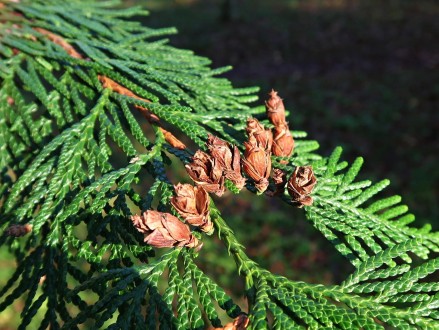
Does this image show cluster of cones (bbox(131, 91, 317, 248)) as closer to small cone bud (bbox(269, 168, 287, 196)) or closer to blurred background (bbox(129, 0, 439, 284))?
small cone bud (bbox(269, 168, 287, 196))

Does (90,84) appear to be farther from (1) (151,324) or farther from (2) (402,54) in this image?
(2) (402,54)

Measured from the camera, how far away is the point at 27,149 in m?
1.44

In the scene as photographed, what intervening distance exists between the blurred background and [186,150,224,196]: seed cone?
4913 millimetres

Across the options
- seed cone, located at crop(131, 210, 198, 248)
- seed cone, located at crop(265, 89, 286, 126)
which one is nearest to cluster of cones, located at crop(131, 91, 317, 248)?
seed cone, located at crop(131, 210, 198, 248)

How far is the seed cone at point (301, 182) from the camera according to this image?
1022 millimetres

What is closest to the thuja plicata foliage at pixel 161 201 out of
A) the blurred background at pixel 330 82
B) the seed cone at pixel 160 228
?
the seed cone at pixel 160 228

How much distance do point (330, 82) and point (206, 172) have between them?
432 inches

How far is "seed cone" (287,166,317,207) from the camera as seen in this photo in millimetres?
1022

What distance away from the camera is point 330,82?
11.3 m

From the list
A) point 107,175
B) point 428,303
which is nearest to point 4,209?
point 107,175

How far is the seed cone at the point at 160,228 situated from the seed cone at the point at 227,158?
17 cm

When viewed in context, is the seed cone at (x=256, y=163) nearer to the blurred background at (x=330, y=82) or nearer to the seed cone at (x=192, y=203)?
the seed cone at (x=192, y=203)

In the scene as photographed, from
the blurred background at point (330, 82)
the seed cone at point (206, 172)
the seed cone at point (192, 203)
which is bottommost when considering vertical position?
the blurred background at point (330, 82)

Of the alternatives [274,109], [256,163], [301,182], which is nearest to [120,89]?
[274,109]
